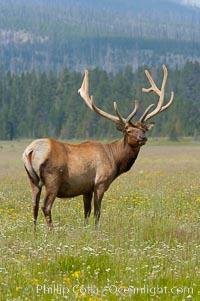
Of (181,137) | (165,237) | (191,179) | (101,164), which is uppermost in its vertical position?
(101,164)

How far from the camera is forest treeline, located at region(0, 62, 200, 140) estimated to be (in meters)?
84.4

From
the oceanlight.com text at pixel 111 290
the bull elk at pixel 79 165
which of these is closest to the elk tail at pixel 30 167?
the bull elk at pixel 79 165

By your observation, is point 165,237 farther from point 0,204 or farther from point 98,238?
point 0,204

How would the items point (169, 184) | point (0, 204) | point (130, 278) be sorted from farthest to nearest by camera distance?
point (169, 184)
point (0, 204)
point (130, 278)

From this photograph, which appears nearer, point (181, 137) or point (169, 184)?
point (169, 184)

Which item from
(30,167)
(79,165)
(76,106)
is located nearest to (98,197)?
(79,165)

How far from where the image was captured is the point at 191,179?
1878cm

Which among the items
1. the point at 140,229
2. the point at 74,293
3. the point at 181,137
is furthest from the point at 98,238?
the point at 181,137

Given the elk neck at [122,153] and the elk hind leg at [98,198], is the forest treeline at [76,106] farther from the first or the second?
the elk hind leg at [98,198]

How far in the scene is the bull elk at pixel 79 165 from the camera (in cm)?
980

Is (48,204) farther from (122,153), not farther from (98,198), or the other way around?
(122,153)

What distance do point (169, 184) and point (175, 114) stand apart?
68120mm

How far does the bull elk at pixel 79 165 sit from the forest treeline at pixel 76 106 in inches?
2662

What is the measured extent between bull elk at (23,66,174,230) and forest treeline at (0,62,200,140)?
67613 millimetres
